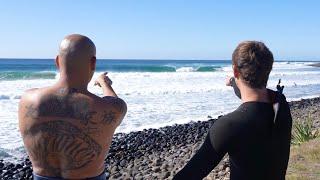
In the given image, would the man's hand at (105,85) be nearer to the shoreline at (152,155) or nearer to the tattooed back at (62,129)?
the tattooed back at (62,129)

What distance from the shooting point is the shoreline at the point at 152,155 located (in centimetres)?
927

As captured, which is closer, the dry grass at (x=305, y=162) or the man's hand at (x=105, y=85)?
the man's hand at (x=105, y=85)

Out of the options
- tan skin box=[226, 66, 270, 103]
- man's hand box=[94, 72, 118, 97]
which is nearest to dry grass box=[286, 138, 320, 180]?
man's hand box=[94, 72, 118, 97]

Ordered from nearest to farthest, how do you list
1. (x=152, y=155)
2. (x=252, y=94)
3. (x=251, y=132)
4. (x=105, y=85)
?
(x=251, y=132) → (x=252, y=94) → (x=105, y=85) → (x=152, y=155)

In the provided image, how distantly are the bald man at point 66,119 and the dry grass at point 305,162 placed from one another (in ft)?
13.1

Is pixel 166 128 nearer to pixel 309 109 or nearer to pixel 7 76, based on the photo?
pixel 309 109

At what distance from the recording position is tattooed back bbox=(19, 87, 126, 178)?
284cm

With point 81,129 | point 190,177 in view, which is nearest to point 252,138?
point 190,177

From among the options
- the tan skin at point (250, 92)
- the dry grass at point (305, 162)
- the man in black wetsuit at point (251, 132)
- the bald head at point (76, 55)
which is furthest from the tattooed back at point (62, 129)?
the dry grass at point (305, 162)

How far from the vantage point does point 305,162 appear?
733 centimetres

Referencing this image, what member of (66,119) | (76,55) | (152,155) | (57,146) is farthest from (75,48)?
(152,155)

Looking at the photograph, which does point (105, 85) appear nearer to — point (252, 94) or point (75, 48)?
point (75, 48)

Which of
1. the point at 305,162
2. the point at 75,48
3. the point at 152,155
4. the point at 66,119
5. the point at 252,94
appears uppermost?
the point at 75,48

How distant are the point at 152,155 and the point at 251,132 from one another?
9.34 m
